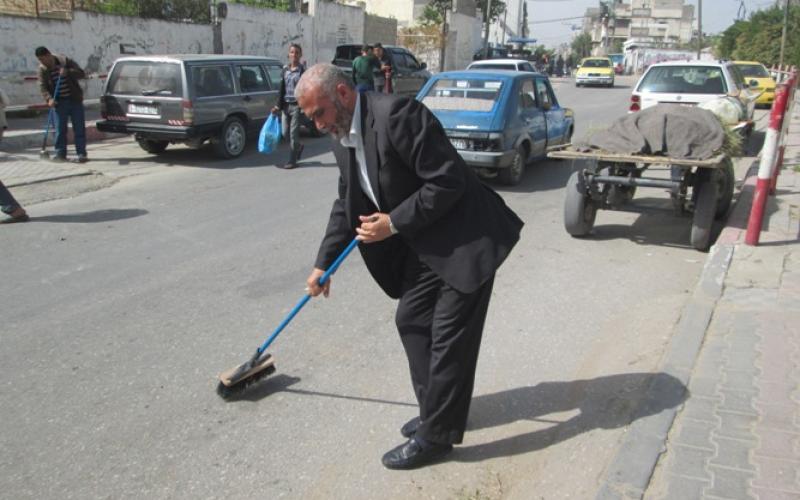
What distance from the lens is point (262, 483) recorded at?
115 inches

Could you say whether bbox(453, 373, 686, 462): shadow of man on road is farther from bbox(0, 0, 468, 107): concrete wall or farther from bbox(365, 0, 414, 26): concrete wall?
bbox(365, 0, 414, 26): concrete wall

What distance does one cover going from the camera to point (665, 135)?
245 inches

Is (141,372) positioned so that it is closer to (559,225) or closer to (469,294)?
(469,294)

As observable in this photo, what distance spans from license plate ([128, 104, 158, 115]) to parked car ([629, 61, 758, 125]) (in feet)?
26.1

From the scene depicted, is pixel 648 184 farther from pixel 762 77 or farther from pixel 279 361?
pixel 762 77

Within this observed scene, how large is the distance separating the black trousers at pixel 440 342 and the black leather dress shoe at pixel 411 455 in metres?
0.07

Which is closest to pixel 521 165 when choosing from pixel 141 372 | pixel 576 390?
pixel 576 390

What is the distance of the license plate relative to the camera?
10.4 m

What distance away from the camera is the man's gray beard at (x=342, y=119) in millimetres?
2678

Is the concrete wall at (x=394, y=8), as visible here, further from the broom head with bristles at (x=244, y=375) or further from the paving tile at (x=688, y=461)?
the paving tile at (x=688, y=461)

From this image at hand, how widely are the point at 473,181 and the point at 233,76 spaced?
9404 millimetres

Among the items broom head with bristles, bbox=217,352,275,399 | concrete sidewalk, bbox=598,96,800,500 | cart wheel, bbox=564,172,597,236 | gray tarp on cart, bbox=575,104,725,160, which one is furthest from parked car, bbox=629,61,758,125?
broom head with bristles, bbox=217,352,275,399

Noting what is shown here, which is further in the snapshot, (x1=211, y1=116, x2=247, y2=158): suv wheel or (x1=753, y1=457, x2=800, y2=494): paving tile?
(x1=211, y1=116, x2=247, y2=158): suv wheel

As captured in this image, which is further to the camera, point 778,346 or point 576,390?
point 778,346
